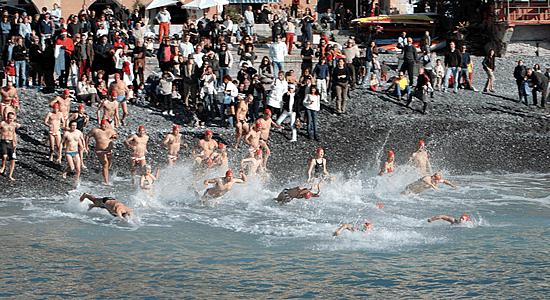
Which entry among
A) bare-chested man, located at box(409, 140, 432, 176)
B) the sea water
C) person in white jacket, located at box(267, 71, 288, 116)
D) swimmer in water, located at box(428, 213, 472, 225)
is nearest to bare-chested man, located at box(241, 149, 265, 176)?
the sea water

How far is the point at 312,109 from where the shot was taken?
28.5 m

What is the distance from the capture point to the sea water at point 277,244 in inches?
697

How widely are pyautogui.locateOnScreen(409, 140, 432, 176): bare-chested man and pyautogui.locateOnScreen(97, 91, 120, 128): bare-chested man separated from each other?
7.83 metres

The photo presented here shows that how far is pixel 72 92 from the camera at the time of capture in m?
29.2

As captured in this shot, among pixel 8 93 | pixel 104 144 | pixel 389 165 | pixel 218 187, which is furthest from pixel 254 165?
pixel 8 93

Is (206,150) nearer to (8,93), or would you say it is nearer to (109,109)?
(109,109)

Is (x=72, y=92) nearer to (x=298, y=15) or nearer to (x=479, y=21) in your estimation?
(x=298, y=15)

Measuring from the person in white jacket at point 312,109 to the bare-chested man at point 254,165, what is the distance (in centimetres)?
310

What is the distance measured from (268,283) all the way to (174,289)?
5.24 ft

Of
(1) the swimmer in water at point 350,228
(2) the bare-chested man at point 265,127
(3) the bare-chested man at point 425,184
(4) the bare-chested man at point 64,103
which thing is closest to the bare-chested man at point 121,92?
(4) the bare-chested man at point 64,103

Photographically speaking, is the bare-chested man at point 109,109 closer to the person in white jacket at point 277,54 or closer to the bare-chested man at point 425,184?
the person in white jacket at point 277,54

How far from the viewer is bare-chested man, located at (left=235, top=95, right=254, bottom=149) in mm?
27906

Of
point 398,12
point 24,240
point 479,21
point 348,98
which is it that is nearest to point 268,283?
point 24,240

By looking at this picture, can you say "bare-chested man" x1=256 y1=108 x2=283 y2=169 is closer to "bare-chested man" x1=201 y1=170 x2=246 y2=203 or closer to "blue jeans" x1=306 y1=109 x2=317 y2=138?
"blue jeans" x1=306 y1=109 x2=317 y2=138
